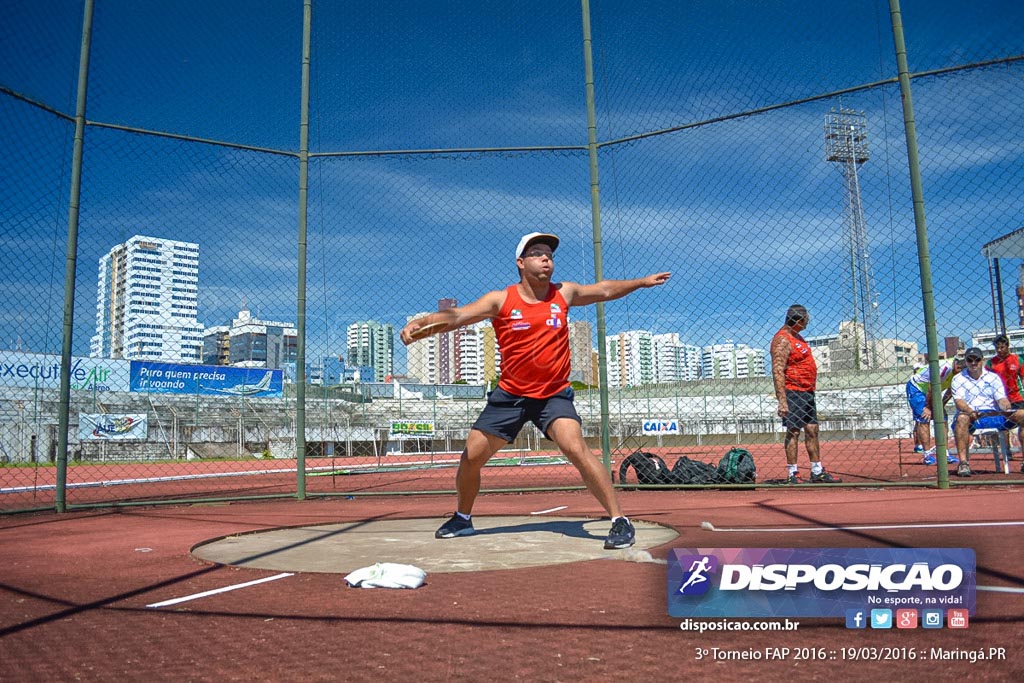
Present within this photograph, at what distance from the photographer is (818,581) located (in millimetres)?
2672

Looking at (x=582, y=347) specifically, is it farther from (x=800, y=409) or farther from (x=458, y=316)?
(x=458, y=316)

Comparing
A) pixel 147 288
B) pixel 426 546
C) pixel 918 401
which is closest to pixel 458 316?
pixel 426 546

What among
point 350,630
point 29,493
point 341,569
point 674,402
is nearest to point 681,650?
point 350,630

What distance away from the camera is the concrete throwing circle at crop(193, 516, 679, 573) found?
422 cm

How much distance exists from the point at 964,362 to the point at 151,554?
996 cm

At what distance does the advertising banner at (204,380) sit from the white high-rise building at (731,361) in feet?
80.7

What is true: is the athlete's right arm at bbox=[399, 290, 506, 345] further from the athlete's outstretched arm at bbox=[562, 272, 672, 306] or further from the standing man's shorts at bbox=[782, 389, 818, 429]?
the standing man's shorts at bbox=[782, 389, 818, 429]

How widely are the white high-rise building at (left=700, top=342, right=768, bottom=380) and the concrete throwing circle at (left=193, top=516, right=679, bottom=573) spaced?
362 cm

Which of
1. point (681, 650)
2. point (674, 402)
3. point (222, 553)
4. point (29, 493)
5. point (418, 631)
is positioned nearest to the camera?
point (681, 650)

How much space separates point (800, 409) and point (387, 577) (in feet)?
19.7

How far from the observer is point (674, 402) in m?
25.0

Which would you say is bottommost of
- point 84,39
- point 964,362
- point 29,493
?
point 29,493

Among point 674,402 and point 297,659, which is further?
point 674,402

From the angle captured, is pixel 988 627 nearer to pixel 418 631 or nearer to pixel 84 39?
pixel 418 631
